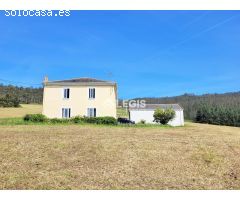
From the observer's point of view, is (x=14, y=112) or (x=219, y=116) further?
(x=219, y=116)

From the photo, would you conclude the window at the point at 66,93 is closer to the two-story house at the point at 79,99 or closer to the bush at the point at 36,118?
the two-story house at the point at 79,99

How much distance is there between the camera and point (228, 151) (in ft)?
→ 61.8

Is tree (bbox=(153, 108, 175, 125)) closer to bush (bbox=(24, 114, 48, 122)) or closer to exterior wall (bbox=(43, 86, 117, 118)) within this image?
exterior wall (bbox=(43, 86, 117, 118))

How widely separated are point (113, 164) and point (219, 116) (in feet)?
259

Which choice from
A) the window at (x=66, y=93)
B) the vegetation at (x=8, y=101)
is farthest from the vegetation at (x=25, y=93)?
the window at (x=66, y=93)

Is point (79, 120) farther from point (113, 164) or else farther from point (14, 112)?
point (14, 112)

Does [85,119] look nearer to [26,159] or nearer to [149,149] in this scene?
[149,149]

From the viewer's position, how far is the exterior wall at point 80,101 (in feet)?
138

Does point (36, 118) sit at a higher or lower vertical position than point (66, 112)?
lower

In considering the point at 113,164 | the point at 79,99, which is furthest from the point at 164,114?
the point at 113,164

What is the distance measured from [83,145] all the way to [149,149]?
390 cm

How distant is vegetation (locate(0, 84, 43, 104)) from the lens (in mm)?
120000

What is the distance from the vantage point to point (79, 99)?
4219 centimetres

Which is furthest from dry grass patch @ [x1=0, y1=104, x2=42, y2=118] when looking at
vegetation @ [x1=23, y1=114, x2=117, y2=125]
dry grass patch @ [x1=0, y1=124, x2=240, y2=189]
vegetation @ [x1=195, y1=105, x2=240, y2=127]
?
vegetation @ [x1=195, y1=105, x2=240, y2=127]
